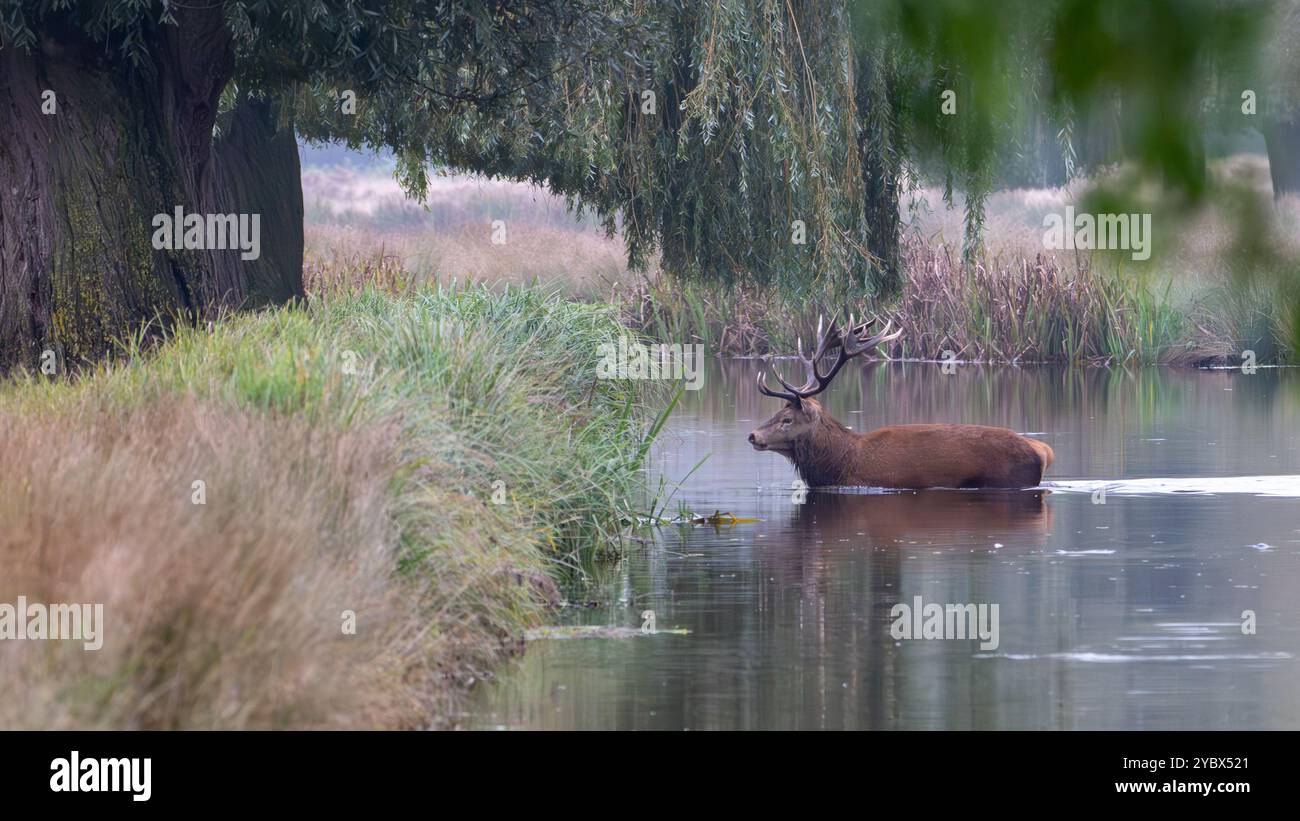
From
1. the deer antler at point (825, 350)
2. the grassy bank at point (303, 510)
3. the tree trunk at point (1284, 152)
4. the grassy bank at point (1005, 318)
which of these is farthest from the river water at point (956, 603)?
the grassy bank at point (1005, 318)

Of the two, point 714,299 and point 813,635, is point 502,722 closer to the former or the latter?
point 813,635

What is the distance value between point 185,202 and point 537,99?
119 inches

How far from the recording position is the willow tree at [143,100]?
1505cm

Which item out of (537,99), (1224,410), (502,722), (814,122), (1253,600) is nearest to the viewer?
(502,722)

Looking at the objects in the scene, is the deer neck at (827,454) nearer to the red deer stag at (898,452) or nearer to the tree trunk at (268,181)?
the red deer stag at (898,452)

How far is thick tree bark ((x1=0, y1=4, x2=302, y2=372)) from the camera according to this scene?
49.6 ft

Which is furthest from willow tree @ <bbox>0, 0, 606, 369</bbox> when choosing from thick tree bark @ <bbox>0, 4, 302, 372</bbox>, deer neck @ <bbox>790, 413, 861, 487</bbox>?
deer neck @ <bbox>790, 413, 861, 487</bbox>

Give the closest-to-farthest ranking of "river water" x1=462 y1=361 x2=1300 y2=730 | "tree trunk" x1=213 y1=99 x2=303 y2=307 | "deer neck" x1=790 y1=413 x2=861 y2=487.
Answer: "river water" x1=462 y1=361 x2=1300 y2=730 < "deer neck" x1=790 y1=413 x2=861 y2=487 < "tree trunk" x1=213 y1=99 x2=303 y2=307

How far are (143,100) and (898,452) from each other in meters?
7.58

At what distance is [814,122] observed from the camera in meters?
19.8

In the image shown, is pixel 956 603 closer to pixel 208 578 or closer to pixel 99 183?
pixel 208 578

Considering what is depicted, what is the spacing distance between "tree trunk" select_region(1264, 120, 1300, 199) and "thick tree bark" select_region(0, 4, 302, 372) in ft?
32.5

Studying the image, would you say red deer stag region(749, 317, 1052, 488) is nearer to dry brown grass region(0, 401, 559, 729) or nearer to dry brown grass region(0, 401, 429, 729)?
dry brown grass region(0, 401, 559, 729)

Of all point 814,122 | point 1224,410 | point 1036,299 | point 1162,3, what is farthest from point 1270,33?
point 1036,299
